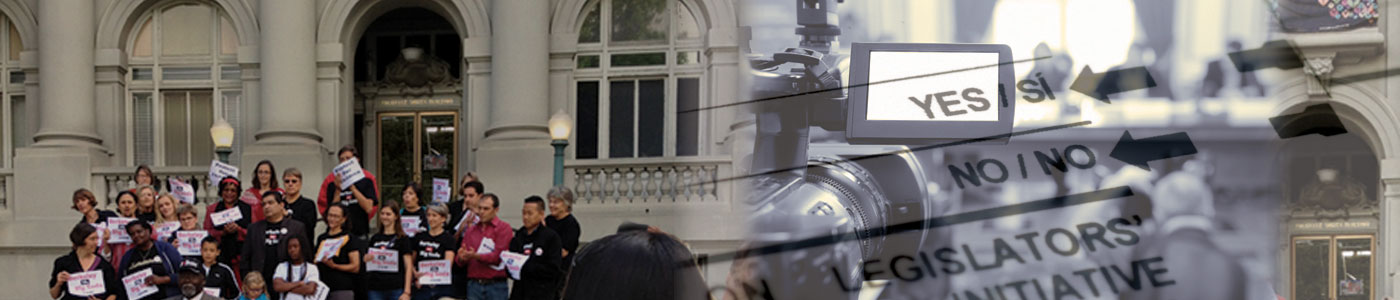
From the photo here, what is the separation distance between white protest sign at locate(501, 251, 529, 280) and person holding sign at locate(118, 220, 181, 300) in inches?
96.6

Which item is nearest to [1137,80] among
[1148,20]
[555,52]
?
[1148,20]

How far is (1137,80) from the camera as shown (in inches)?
82.7

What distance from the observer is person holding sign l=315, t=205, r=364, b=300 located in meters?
6.92

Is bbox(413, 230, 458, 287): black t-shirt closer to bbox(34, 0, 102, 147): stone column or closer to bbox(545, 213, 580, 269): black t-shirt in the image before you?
bbox(545, 213, 580, 269): black t-shirt

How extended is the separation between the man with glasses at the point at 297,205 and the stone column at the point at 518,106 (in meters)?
4.49

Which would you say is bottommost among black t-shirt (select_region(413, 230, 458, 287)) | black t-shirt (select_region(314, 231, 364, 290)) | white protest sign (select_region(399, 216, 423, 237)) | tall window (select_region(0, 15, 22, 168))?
black t-shirt (select_region(314, 231, 364, 290))

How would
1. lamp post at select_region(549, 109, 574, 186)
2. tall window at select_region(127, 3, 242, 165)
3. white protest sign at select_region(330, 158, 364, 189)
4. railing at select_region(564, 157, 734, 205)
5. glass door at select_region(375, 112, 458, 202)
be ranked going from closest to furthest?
1. white protest sign at select_region(330, 158, 364, 189)
2. lamp post at select_region(549, 109, 574, 186)
3. railing at select_region(564, 157, 734, 205)
4. tall window at select_region(127, 3, 242, 165)
5. glass door at select_region(375, 112, 458, 202)

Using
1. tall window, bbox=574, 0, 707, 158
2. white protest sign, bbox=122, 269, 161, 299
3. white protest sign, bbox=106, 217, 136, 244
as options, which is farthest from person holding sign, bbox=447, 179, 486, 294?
tall window, bbox=574, 0, 707, 158

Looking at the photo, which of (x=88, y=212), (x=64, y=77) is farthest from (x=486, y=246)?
(x=64, y=77)

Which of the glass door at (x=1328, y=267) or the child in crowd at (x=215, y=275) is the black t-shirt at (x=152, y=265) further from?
the glass door at (x=1328, y=267)

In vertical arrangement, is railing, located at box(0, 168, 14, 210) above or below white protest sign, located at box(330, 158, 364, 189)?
below

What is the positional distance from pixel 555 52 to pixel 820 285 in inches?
456

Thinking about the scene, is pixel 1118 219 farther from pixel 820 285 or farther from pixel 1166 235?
pixel 820 285

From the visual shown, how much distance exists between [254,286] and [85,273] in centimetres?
112
